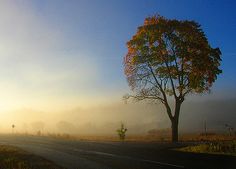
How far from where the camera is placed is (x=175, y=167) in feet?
47.8

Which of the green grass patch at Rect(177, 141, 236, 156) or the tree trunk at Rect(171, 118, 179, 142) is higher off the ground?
the tree trunk at Rect(171, 118, 179, 142)

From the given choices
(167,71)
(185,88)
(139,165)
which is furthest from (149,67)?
(139,165)

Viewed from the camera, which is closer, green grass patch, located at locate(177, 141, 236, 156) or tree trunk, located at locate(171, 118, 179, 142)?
green grass patch, located at locate(177, 141, 236, 156)

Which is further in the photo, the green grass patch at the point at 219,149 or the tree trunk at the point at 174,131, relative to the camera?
the tree trunk at the point at 174,131

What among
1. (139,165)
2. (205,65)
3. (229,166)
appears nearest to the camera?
(229,166)

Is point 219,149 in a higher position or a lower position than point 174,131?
lower

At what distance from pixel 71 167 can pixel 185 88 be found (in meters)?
21.2

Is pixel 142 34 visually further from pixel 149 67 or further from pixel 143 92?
pixel 143 92

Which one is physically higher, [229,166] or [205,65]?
[205,65]

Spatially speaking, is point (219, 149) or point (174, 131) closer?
point (219, 149)

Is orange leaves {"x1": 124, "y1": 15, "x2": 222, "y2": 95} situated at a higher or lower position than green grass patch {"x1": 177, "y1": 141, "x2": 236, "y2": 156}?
higher

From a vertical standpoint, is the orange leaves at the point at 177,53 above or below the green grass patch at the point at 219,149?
above

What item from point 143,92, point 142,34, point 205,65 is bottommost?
point 143,92

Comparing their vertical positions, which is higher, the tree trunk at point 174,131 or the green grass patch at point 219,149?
the tree trunk at point 174,131
